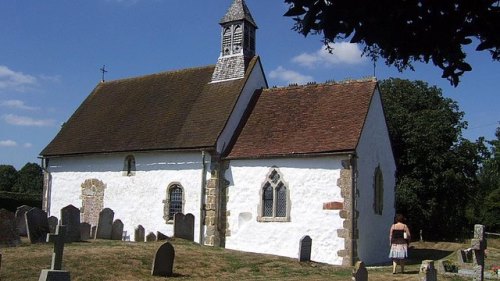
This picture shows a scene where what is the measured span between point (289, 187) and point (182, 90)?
8813 mm

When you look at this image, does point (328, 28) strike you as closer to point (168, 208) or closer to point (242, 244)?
point (242, 244)

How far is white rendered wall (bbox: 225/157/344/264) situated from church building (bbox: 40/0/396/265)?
0.04m

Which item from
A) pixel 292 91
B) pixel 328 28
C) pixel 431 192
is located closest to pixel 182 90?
pixel 292 91

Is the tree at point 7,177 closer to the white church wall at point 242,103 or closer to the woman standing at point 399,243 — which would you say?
the white church wall at point 242,103

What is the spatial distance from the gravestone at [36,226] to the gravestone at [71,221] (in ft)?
2.07

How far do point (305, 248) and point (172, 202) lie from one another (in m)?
7.40

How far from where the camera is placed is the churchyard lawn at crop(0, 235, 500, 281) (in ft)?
43.8

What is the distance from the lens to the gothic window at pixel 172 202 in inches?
912

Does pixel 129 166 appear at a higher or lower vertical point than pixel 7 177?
lower

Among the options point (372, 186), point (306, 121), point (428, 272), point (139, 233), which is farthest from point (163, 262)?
point (372, 186)

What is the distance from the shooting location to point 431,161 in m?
32.9

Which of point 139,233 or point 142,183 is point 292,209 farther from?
point 142,183

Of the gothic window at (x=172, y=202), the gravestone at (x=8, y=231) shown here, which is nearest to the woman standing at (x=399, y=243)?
the gothic window at (x=172, y=202)

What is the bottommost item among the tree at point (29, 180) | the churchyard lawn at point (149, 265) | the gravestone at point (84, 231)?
the churchyard lawn at point (149, 265)
